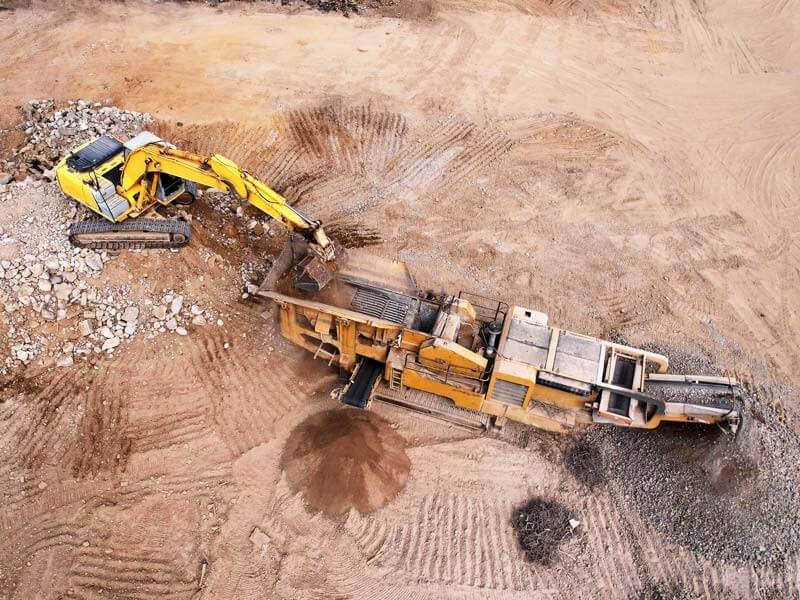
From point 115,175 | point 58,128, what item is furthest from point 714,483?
point 58,128

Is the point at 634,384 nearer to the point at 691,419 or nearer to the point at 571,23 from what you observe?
the point at 691,419

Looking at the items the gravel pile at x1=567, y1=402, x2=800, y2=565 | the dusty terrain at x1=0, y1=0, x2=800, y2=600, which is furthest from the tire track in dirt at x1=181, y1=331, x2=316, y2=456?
the gravel pile at x1=567, y1=402, x2=800, y2=565

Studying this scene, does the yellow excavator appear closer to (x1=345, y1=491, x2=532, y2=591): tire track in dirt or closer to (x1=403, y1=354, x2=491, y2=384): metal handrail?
(x1=403, y1=354, x2=491, y2=384): metal handrail

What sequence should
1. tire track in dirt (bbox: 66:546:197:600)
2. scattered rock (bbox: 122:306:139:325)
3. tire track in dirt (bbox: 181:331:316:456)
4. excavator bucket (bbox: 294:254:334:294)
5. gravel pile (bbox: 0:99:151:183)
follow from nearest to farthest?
tire track in dirt (bbox: 66:546:197:600)
excavator bucket (bbox: 294:254:334:294)
tire track in dirt (bbox: 181:331:316:456)
scattered rock (bbox: 122:306:139:325)
gravel pile (bbox: 0:99:151:183)

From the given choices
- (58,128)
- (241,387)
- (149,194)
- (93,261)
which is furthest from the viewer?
(58,128)

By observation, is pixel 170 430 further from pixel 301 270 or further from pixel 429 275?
pixel 429 275

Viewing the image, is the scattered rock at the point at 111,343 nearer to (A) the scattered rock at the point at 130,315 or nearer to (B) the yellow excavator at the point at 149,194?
(A) the scattered rock at the point at 130,315
